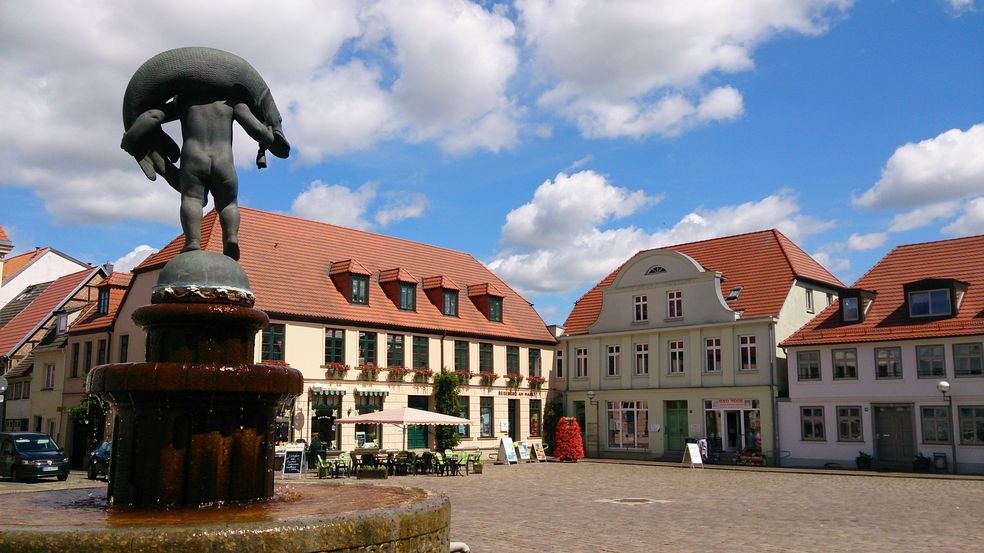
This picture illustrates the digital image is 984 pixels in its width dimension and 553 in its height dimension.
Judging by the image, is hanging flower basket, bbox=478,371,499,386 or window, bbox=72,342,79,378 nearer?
window, bbox=72,342,79,378

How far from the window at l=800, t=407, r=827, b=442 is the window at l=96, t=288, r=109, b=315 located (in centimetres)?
2956

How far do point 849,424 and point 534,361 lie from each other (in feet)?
53.0

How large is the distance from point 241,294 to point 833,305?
108ft

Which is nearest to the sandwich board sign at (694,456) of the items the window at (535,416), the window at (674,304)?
the window at (674,304)

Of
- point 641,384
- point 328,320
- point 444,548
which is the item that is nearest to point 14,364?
point 328,320

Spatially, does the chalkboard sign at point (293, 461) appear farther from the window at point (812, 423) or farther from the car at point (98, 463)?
the window at point (812, 423)

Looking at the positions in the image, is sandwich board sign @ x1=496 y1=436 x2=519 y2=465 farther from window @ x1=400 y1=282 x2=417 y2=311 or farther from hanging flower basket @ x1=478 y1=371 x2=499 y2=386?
window @ x1=400 y1=282 x2=417 y2=311

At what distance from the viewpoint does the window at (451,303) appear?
42438 millimetres

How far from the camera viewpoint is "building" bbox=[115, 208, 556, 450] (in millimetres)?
35344

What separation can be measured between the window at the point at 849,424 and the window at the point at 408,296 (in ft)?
60.7

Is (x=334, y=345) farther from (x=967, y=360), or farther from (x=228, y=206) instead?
(x=228, y=206)

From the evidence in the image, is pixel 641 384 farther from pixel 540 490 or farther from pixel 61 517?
pixel 61 517

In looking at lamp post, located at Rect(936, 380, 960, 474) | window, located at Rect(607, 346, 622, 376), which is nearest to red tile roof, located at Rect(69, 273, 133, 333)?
window, located at Rect(607, 346, 622, 376)

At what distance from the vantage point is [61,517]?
288 inches
